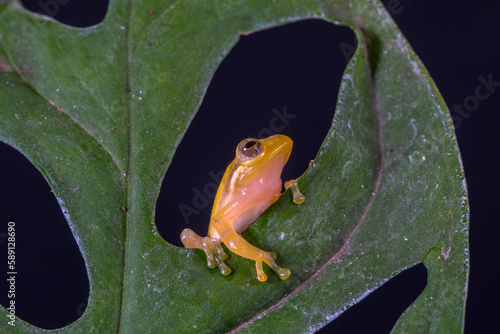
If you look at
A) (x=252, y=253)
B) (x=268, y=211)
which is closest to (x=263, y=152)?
(x=268, y=211)

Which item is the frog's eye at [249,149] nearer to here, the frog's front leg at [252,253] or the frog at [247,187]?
the frog at [247,187]

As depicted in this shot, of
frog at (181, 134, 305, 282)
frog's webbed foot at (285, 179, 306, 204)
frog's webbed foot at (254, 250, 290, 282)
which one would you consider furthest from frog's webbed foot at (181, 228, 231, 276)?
frog's webbed foot at (285, 179, 306, 204)

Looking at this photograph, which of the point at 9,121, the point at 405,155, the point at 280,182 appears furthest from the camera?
the point at 280,182

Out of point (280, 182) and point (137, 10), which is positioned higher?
point (137, 10)

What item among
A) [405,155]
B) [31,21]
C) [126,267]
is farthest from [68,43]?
[405,155]

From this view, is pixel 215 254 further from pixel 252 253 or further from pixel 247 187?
pixel 247 187

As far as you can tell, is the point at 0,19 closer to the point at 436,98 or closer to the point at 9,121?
the point at 9,121

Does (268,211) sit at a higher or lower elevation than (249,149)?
lower

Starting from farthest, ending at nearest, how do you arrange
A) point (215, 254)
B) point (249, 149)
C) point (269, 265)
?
1. point (249, 149)
2. point (215, 254)
3. point (269, 265)
